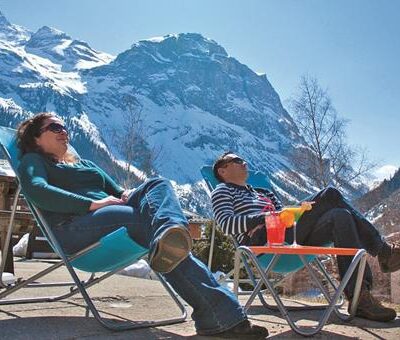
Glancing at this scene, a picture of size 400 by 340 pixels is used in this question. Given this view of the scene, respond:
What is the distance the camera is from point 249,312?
3072 millimetres

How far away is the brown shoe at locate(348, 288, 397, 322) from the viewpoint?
249cm

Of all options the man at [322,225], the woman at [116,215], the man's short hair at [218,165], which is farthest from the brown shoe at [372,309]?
the man's short hair at [218,165]

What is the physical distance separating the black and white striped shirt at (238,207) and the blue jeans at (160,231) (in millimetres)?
685

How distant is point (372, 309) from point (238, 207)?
1.03 m

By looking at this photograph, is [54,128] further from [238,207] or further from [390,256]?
[390,256]

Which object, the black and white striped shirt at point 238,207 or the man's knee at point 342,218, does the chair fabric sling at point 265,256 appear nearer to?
the black and white striped shirt at point 238,207

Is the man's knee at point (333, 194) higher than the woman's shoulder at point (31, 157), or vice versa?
the woman's shoulder at point (31, 157)

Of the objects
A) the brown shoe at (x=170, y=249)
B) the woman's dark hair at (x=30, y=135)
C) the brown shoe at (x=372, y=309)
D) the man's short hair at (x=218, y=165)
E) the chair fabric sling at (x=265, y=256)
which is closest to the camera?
the brown shoe at (x=170, y=249)

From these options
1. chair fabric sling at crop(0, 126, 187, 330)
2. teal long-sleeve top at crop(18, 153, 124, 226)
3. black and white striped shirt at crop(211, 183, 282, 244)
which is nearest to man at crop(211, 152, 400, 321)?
black and white striped shirt at crop(211, 183, 282, 244)

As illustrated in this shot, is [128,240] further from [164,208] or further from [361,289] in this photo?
[361,289]

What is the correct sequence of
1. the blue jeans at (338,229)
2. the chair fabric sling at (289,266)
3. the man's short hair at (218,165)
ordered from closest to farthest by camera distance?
the chair fabric sling at (289,266)
the blue jeans at (338,229)
the man's short hair at (218,165)

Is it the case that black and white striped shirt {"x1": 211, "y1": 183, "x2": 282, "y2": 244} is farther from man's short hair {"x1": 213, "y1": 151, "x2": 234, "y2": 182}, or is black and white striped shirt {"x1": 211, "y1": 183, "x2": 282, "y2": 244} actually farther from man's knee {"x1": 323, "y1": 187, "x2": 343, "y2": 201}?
man's knee {"x1": 323, "y1": 187, "x2": 343, "y2": 201}

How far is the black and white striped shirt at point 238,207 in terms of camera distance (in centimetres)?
283

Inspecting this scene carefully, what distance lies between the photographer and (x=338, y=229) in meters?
2.70
